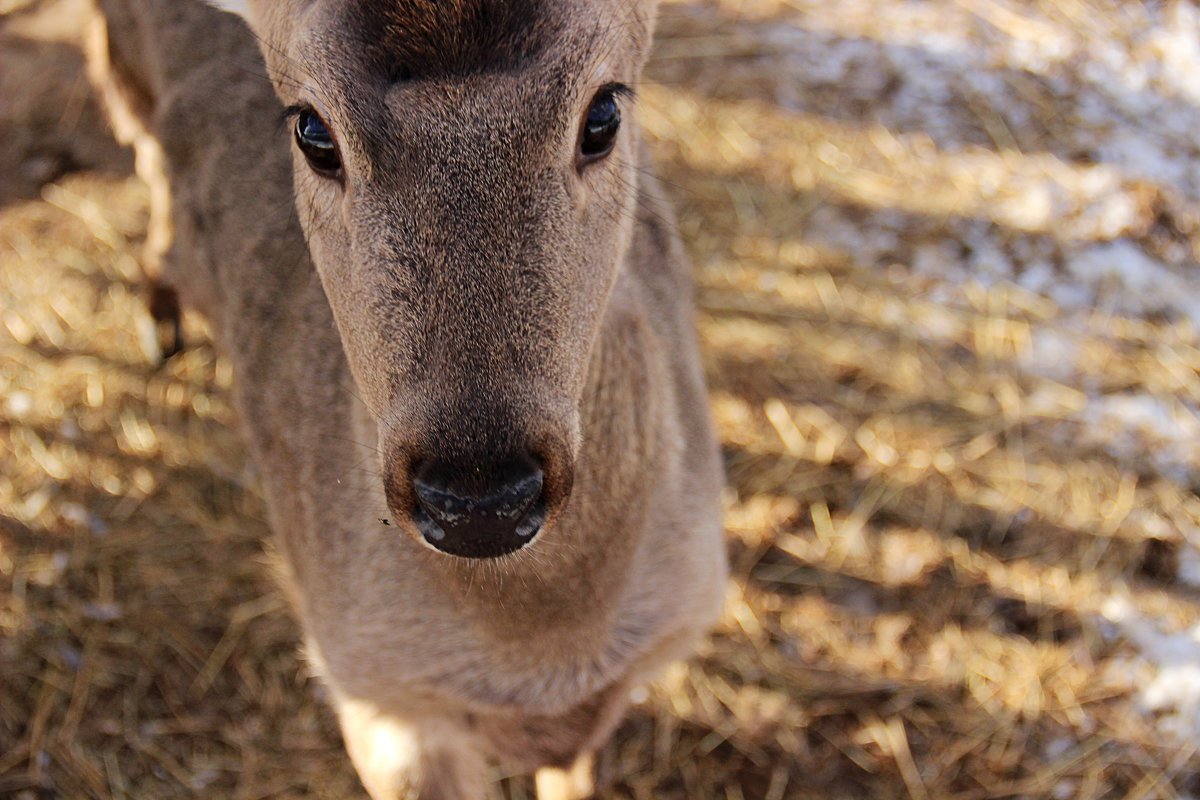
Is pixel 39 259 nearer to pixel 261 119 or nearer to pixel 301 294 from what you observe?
pixel 261 119

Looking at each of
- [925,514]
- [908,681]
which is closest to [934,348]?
[925,514]

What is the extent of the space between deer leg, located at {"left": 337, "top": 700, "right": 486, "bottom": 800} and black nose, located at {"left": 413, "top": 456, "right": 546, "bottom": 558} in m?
1.21

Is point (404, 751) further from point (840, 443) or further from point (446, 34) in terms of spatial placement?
point (840, 443)

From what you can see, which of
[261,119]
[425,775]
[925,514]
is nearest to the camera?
[425,775]

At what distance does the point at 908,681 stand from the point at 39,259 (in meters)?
4.04

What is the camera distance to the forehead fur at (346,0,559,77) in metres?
1.69

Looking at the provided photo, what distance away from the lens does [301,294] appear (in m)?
2.99

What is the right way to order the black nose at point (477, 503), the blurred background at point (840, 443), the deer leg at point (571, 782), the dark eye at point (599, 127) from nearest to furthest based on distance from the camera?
the black nose at point (477, 503) < the dark eye at point (599, 127) < the deer leg at point (571, 782) < the blurred background at point (840, 443)

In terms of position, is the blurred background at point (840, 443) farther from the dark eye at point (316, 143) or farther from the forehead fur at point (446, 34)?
the forehead fur at point (446, 34)

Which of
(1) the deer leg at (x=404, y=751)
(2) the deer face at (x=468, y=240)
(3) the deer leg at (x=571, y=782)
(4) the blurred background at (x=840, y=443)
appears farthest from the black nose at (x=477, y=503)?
(4) the blurred background at (x=840, y=443)

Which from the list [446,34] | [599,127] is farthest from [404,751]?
[446,34]

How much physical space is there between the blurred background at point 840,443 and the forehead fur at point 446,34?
2.52 meters

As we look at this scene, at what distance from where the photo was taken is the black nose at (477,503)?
158 cm

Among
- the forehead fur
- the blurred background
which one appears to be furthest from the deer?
the blurred background
